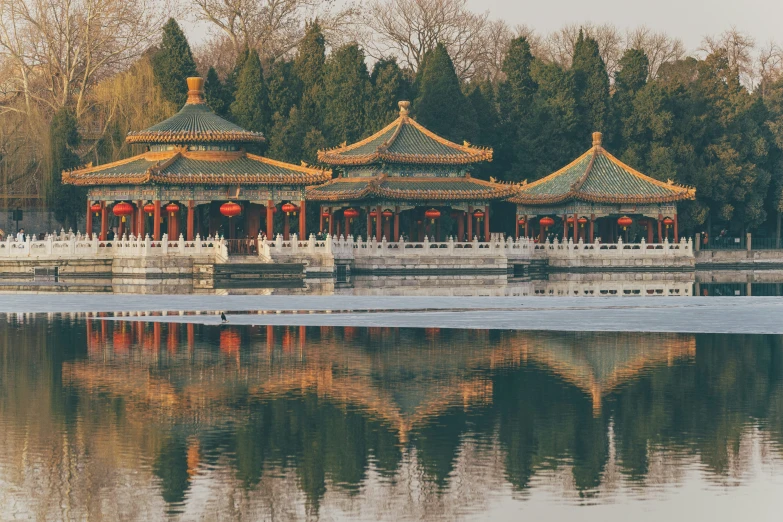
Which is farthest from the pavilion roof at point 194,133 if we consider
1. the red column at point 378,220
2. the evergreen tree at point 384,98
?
the evergreen tree at point 384,98

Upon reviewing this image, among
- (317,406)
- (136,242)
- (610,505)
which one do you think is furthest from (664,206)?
(610,505)

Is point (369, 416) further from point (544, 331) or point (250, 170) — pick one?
point (250, 170)

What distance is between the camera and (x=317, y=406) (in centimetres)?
2214

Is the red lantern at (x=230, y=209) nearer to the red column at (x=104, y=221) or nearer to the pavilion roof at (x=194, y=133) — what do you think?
the pavilion roof at (x=194, y=133)

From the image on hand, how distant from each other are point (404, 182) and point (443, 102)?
1174 cm

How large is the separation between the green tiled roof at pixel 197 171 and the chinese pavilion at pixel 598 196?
16771mm

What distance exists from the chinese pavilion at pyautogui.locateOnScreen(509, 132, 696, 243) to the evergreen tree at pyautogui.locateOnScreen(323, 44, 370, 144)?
31.8 feet

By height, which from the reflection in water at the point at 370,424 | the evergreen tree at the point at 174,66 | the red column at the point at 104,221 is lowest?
the reflection in water at the point at 370,424

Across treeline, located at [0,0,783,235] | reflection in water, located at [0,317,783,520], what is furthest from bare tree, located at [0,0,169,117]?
reflection in water, located at [0,317,783,520]

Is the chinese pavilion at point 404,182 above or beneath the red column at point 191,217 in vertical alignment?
above

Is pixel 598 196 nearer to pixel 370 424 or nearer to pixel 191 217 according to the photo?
pixel 191 217

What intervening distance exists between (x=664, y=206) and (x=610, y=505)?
63617mm

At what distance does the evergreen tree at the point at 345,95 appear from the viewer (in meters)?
79.1

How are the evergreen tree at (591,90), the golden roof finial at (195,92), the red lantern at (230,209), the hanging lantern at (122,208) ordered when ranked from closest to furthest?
the red lantern at (230,209)
the hanging lantern at (122,208)
the golden roof finial at (195,92)
the evergreen tree at (591,90)
